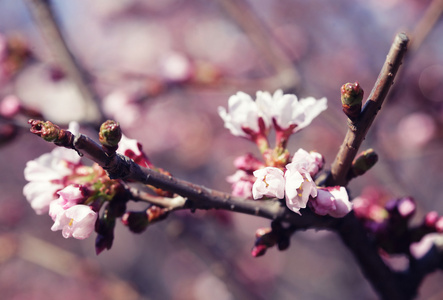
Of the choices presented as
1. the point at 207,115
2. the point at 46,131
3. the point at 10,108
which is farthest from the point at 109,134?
the point at 207,115

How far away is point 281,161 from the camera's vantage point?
1150 millimetres

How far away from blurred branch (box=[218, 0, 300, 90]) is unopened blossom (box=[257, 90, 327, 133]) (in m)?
1.42

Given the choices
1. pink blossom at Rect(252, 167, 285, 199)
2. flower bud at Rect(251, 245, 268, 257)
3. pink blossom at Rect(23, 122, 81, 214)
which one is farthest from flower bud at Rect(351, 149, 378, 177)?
pink blossom at Rect(23, 122, 81, 214)

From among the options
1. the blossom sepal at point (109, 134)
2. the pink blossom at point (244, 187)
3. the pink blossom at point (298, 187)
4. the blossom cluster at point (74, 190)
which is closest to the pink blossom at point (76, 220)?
the blossom cluster at point (74, 190)

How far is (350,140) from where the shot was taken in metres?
1.00

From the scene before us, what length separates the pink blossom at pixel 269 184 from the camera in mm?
981

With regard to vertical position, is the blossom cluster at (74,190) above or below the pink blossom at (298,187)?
below

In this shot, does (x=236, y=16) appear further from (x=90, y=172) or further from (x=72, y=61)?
(x=90, y=172)

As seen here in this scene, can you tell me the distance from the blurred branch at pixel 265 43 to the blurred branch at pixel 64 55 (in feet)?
3.83

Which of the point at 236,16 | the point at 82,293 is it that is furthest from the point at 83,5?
the point at 236,16

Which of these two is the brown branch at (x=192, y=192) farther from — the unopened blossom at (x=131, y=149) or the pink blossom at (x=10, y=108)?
the pink blossom at (x=10, y=108)

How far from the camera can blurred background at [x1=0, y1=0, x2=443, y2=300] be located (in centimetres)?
263

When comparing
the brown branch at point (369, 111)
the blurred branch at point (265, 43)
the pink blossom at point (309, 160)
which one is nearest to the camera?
the brown branch at point (369, 111)

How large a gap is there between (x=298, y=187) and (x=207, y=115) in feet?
21.7
